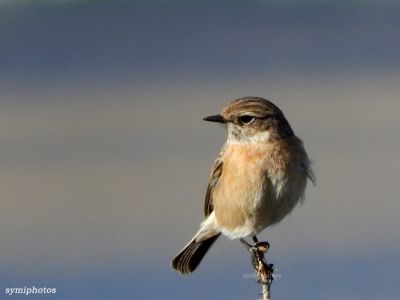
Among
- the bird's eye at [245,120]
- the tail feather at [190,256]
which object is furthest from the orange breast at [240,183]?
the tail feather at [190,256]

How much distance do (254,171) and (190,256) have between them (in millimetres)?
1117

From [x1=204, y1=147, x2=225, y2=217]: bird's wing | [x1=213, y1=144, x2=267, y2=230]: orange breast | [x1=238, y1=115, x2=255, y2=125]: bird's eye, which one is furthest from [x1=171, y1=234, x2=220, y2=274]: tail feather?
[x1=238, y1=115, x2=255, y2=125]: bird's eye

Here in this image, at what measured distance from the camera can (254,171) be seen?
8.84 meters

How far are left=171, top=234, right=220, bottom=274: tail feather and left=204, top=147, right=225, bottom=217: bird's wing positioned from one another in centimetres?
25

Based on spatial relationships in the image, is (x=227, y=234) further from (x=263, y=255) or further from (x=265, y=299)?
(x=265, y=299)

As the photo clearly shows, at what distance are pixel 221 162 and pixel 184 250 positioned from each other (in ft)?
2.81

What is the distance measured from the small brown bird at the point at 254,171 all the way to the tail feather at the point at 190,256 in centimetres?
33

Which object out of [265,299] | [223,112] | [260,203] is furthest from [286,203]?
[265,299]

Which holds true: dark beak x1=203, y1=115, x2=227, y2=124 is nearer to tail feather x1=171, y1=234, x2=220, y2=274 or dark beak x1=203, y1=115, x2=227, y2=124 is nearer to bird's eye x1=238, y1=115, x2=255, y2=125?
bird's eye x1=238, y1=115, x2=255, y2=125

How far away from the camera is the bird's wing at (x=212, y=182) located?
924cm

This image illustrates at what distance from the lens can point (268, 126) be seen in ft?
30.0

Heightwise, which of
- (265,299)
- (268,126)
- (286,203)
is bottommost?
(265,299)

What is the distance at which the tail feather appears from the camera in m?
9.55

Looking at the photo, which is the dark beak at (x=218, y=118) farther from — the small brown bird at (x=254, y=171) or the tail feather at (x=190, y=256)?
the tail feather at (x=190, y=256)
